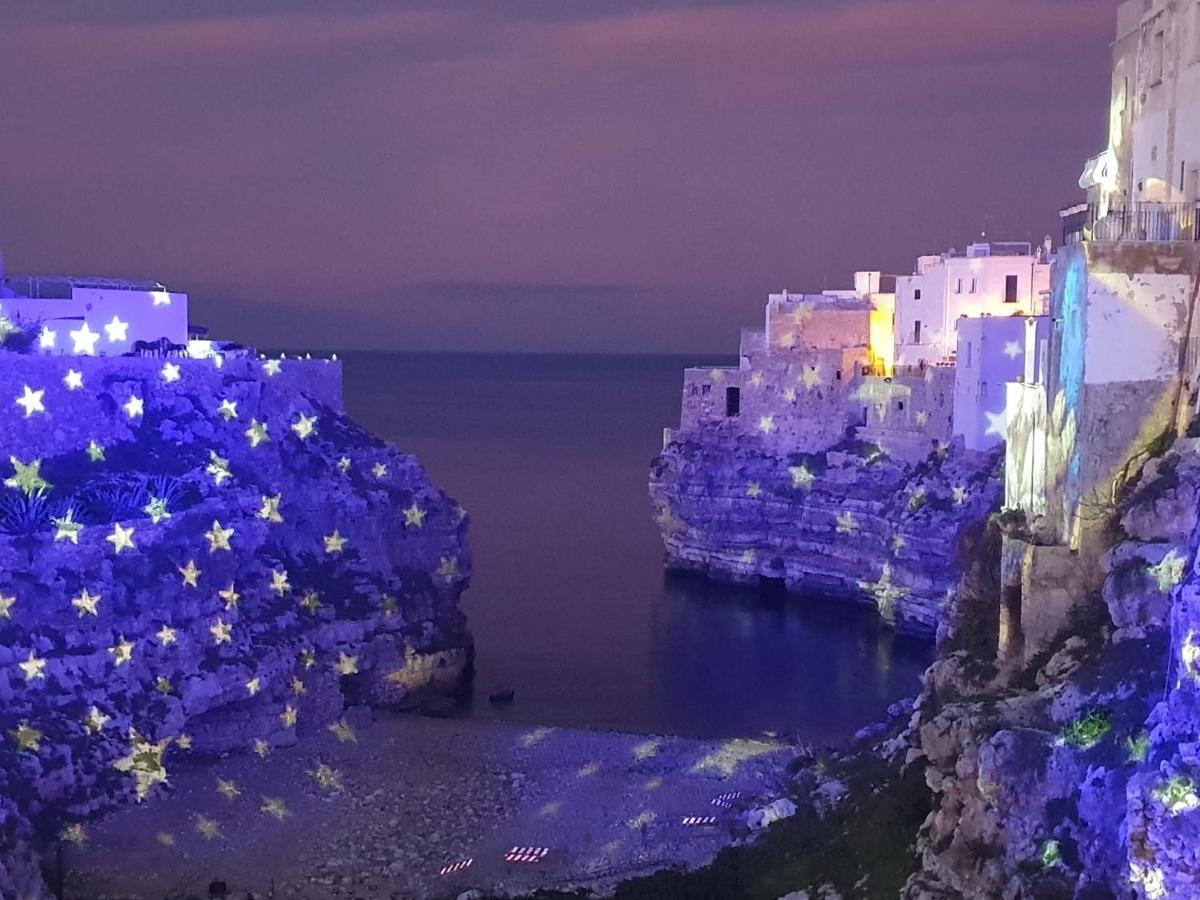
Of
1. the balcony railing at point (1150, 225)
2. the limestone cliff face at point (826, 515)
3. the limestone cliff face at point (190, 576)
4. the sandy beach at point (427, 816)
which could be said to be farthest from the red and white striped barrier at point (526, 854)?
the limestone cliff face at point (826, 515)

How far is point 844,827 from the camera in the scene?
22.7 metres

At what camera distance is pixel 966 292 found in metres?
57.3

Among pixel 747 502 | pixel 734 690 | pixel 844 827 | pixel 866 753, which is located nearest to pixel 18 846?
pixel 844 827

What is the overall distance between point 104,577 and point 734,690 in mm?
20647

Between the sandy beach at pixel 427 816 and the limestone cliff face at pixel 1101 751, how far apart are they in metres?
10.0

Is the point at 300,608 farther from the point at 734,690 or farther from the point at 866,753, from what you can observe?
the point at 866,753

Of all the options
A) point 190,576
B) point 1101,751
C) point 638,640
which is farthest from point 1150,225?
point 638,640

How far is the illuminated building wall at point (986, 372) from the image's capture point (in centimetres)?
4550

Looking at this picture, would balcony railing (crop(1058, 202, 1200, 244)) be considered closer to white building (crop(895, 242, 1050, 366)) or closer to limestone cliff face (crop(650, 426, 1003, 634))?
limestone cliff face (crop(650, 426, 1003, 634))

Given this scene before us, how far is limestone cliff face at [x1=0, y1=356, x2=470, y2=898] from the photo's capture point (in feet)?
101

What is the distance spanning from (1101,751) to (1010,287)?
43.5 meters

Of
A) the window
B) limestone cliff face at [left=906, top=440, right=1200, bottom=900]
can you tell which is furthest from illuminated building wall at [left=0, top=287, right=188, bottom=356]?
the window

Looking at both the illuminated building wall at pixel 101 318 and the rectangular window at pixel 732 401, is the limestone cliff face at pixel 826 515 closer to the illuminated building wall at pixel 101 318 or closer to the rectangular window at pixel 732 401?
the rectangular window at pixel 732 401

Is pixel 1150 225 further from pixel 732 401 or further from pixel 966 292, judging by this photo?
pixel 732 401
